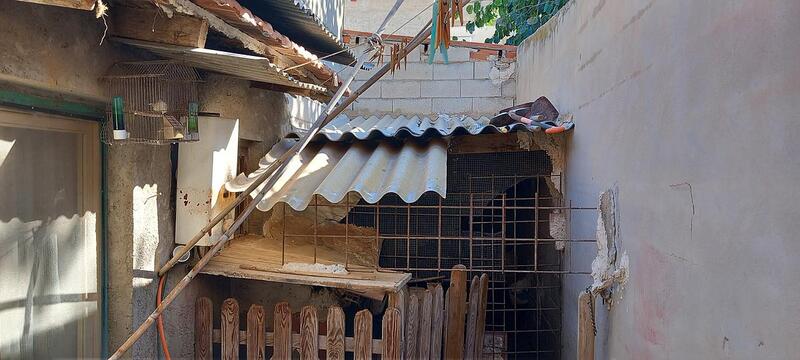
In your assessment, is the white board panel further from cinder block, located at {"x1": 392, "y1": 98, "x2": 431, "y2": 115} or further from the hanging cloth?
cinder block, located at {"x1": 392, "y1": 98, "x2": 431, "y2": 115}

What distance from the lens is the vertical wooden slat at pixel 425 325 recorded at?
397cm

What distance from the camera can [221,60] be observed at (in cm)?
292

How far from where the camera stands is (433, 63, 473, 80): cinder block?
794 cm

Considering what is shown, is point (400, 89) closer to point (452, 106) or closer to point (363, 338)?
point (452, 106)

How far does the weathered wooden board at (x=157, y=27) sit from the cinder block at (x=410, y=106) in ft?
17.9

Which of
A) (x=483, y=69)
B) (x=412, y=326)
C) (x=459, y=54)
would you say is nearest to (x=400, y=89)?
(x=459, y=54)

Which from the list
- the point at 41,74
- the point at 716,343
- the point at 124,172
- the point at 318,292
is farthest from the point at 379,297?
the point at 41,74

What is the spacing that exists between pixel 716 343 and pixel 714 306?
0.14m

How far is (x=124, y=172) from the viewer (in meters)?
3.05

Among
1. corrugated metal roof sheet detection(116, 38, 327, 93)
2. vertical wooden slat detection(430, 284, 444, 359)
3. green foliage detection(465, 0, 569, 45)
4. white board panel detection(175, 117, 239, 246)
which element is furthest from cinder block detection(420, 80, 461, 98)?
white board panel detection(175, 117, 239, 246)

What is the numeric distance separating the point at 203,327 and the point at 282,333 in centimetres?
58

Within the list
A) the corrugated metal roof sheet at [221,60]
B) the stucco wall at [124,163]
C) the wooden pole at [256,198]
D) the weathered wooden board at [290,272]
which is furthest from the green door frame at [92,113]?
the weathered wooden board at [290,272]

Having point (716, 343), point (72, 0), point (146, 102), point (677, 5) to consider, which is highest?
point (677, 5)

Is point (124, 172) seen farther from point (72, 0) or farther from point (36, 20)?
point (72, 0)
